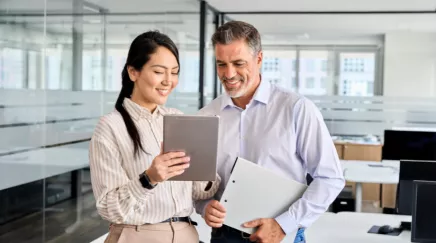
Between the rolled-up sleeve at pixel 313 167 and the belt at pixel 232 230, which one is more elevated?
the rolled-up sleeve at pixel 313 167

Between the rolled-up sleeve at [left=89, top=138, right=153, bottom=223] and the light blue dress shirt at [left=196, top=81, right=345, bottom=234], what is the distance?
55 centimetres

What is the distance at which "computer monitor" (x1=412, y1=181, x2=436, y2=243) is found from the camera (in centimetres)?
241

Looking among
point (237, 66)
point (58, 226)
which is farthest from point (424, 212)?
point (58, 226)

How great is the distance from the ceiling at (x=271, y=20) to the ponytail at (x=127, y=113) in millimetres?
1717

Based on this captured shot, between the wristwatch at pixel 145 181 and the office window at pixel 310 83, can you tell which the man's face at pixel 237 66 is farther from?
the office window at pixel 310 83

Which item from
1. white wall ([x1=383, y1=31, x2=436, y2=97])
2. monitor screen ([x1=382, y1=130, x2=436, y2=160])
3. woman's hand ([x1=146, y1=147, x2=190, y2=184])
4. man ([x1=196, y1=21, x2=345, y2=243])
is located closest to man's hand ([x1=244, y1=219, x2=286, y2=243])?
man ([x1=196, y1=21, x2=345, y2=243])

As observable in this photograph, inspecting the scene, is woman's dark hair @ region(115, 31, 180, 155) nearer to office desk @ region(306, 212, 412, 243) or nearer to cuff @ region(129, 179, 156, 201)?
cuff @ region(129, 179, 156, 201)

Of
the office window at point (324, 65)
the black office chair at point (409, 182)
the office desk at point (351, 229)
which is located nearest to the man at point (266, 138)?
the office desk at point (351, 229)

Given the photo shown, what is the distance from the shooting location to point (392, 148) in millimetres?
5441

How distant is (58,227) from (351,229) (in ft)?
6.86

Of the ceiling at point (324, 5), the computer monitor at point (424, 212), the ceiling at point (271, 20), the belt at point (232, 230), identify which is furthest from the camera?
the ceiling at point (324, 5)

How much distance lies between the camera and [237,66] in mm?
1921

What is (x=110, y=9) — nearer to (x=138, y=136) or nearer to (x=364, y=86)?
(x=138, y=136)

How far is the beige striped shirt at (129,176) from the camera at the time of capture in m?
1.53
